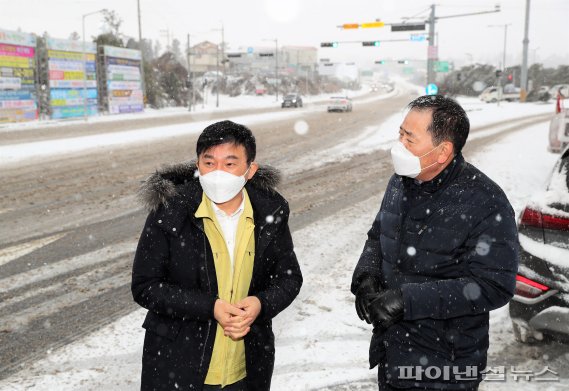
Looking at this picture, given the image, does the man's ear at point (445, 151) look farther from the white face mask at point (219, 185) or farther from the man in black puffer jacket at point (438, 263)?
the white face mask at point (219, 185)

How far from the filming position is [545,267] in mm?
3393

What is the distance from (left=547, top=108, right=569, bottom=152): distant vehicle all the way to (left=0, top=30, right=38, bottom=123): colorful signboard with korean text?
26.5 metres

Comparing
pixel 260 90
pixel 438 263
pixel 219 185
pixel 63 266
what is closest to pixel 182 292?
pixel 219 185

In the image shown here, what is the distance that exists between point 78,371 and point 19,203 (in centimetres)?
633

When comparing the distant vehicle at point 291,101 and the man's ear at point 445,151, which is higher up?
the distant vehicle at point 291,101

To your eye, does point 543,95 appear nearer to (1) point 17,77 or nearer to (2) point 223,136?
(1) point 17,77

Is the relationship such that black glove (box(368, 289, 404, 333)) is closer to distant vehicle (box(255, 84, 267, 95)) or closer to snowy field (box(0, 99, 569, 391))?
snowy field (box(0, 99, 569, 391))

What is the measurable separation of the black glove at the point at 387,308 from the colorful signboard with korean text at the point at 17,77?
29.9 m

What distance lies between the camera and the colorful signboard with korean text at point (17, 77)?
91.6 feet

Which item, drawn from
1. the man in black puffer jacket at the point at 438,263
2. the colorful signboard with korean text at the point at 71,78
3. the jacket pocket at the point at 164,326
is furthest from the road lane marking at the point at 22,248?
the colorful signboard with korean text at the point at 71,78

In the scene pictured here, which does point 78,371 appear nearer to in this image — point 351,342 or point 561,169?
point 351,342

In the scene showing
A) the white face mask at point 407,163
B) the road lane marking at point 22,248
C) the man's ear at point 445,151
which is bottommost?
the road lane marking at point 22,248

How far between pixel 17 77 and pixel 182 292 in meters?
31.0

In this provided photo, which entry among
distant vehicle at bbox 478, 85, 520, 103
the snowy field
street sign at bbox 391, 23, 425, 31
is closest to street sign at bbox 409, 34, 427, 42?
street sign at bbox 391, 23, 425, 31
